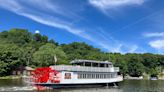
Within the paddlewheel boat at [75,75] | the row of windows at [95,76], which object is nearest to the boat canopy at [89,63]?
the paddlewheel boat at [75,75]

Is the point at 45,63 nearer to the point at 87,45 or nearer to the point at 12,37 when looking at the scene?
the point at 12,37

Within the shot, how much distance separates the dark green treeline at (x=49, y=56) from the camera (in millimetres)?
89875

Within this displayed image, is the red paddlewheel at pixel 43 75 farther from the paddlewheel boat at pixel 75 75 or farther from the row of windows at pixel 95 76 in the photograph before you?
the row of windows at pixel 95 76

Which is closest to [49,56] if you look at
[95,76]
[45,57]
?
[45,57]

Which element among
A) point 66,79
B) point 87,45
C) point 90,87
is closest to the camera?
point 66,79

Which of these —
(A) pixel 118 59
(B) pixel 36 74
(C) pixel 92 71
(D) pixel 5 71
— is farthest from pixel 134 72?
(B) pixel 36 74

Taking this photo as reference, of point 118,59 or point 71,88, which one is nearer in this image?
point 71,88

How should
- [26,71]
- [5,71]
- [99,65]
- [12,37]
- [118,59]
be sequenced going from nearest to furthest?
[99,65]
[5,71]
[26,71]
[118,59]
[12,37]

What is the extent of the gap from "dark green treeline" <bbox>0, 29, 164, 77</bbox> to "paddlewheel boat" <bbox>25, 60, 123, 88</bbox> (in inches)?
1254

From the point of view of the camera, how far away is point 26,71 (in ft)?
319

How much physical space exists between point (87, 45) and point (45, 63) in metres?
68.5

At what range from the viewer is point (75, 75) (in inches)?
2288

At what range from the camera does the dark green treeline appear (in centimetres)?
8988

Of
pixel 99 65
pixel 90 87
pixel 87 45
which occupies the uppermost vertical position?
pixel 87 45
